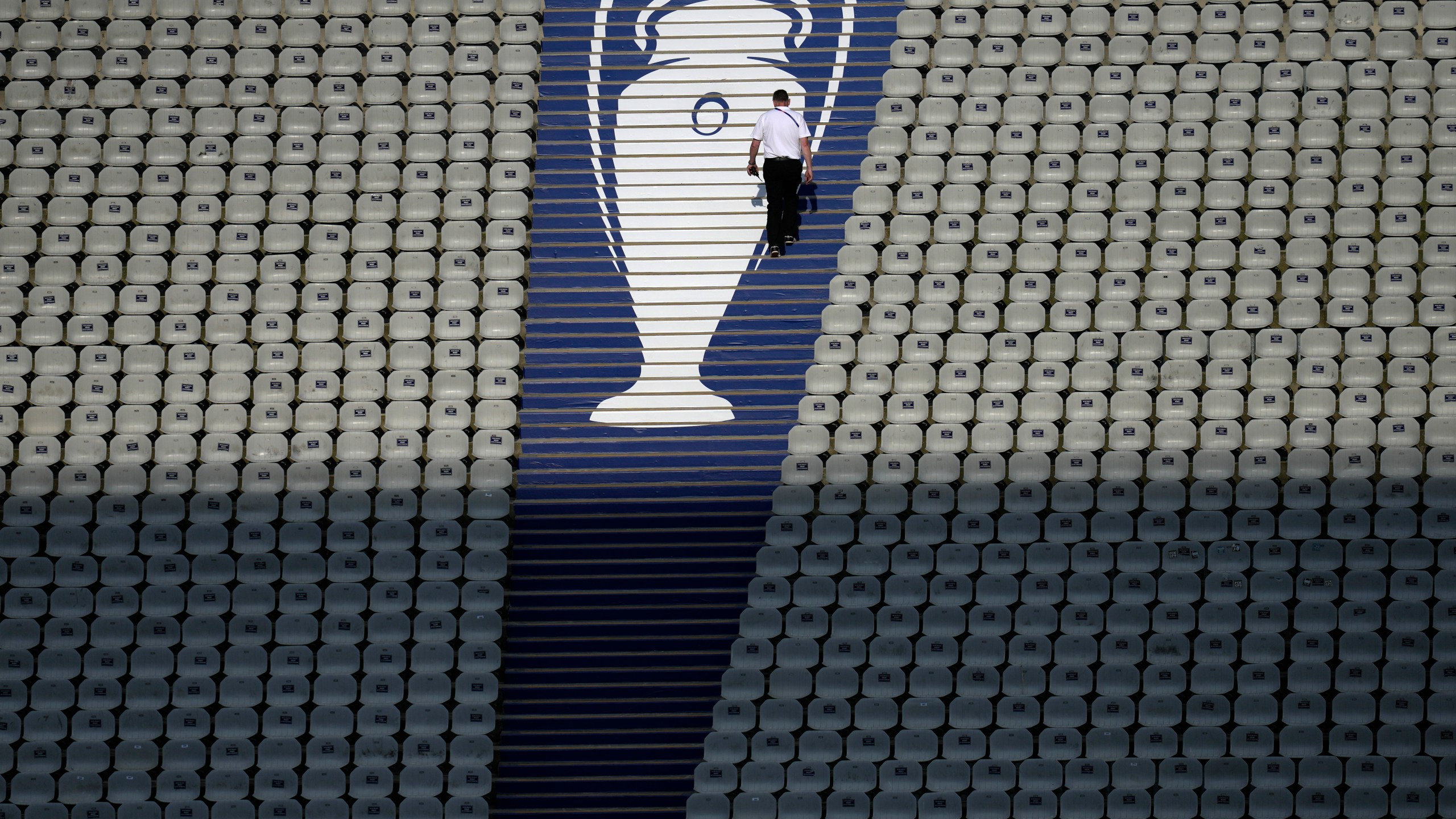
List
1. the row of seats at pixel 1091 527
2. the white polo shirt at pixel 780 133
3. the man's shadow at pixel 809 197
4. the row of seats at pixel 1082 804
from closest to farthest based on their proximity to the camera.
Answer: the row of seats at pixel 1082 804 → the row of seats at pixel 1091 527 → the white polo shirt at pixel 780 133 → the man's shadow at pixel 809 197

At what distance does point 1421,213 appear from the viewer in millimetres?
8359

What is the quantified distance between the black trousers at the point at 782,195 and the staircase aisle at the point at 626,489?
0.21 metres

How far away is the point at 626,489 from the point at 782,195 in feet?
6.18

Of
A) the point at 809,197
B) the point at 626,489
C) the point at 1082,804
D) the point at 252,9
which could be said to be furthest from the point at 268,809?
the point at 252,9

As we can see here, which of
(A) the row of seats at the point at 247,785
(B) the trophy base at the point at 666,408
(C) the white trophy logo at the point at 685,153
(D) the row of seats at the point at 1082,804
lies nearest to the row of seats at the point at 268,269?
(C) the white trophy logo at the point at 685,153

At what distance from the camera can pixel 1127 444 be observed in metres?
7.88

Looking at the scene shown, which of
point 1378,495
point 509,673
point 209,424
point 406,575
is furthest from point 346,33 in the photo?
point 1378,495

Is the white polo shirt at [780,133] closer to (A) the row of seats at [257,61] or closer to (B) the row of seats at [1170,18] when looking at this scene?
(B) the row of seats at [1170,18]

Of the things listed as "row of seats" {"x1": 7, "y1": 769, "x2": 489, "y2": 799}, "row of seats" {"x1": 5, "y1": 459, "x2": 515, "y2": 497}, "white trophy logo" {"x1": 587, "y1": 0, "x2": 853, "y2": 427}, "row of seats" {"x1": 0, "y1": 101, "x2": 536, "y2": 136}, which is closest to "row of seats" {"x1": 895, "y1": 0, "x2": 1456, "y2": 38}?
"white trophy logo" {"x1": 587, "y1": 0, "x2": 853, "y2": 427}

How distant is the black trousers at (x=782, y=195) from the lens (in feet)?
26.5

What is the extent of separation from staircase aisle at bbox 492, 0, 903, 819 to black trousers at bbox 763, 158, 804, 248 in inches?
8.1

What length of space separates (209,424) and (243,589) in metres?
1.00

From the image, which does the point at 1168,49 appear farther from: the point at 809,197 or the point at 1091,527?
the point at 1091,527

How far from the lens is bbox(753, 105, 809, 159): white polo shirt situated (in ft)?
26.3
